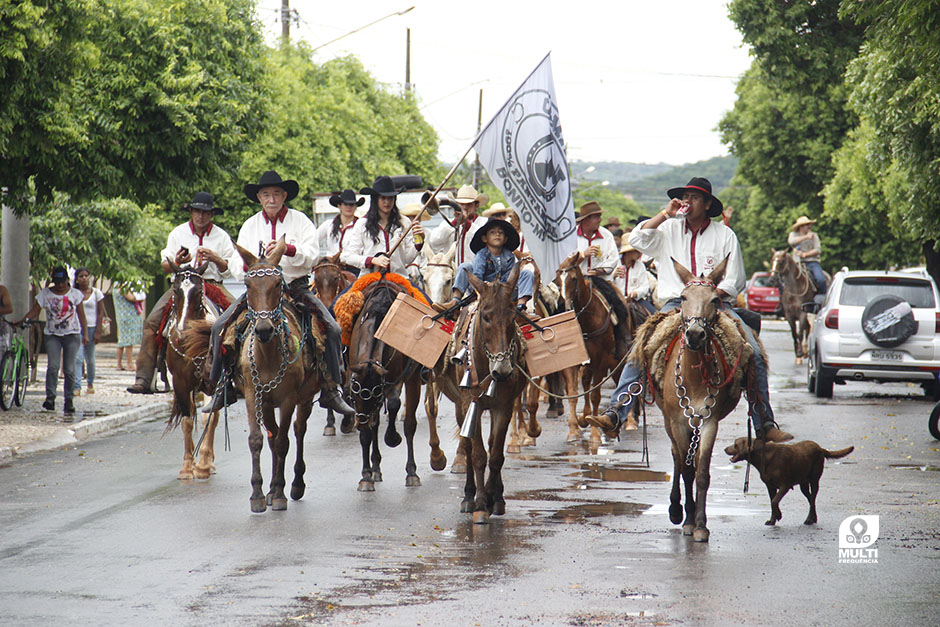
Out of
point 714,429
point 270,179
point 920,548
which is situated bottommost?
point 920,548

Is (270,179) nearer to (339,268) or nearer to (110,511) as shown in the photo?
(339,268)

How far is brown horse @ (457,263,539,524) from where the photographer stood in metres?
9.91

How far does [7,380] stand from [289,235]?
27.8ft

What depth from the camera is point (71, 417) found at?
18078mm

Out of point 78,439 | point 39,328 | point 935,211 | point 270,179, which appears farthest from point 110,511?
point 935,211

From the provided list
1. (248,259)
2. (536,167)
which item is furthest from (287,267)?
(536,167)

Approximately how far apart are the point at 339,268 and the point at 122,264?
39.1ft

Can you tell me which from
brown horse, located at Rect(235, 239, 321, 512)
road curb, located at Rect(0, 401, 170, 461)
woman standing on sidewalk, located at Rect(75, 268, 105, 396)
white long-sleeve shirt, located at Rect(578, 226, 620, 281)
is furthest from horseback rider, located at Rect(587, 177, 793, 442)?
woman standing on sidewalk, located at Rect(75, 268, 105, 396)

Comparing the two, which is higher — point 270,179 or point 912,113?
point 912,113

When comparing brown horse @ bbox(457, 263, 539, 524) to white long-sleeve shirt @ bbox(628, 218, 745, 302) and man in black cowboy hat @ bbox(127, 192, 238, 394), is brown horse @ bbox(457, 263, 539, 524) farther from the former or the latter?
man in black cowboy hat @ bbox(127, 192, 238, 394)

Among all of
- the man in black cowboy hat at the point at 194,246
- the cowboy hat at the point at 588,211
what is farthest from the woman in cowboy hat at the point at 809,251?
the man in black cowboy hat at the point at 194,246

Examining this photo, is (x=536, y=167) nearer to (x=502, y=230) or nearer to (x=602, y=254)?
(x=502, y=230)

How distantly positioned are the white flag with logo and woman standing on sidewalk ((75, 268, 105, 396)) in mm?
10011

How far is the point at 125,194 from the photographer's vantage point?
1931 cm
